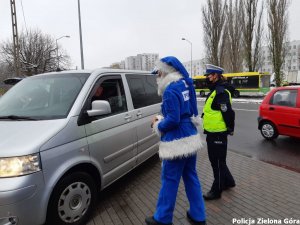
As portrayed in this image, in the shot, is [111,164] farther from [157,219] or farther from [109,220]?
[157,219]

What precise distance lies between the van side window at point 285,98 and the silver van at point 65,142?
4616mm

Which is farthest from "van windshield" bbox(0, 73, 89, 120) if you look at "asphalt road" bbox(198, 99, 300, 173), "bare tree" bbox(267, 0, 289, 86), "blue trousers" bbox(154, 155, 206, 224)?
"bare tree" bbox(267, 0, 289, 86)

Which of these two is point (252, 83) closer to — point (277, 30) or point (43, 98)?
point (277, 30)

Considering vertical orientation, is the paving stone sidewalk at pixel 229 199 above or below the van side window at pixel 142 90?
below

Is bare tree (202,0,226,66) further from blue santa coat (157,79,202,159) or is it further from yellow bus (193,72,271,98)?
blue santa coat (157,79,202,159)

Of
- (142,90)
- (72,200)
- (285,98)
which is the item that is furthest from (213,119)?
(285,98)

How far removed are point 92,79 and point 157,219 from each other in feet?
6.58

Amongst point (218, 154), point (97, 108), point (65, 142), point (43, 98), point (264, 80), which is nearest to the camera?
point (65, 142)

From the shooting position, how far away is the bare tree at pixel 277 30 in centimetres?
2723

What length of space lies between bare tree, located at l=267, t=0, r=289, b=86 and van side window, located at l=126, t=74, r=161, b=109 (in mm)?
26944

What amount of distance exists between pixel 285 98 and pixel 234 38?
29254mm

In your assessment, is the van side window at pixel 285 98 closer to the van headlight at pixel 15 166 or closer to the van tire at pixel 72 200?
the van tire at pixel 72 200

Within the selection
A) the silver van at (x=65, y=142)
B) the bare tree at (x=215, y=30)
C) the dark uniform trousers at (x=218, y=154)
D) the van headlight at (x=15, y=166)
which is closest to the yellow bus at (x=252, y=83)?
the bare tree at (x=215, y=30)

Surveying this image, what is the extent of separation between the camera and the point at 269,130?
301 inches
